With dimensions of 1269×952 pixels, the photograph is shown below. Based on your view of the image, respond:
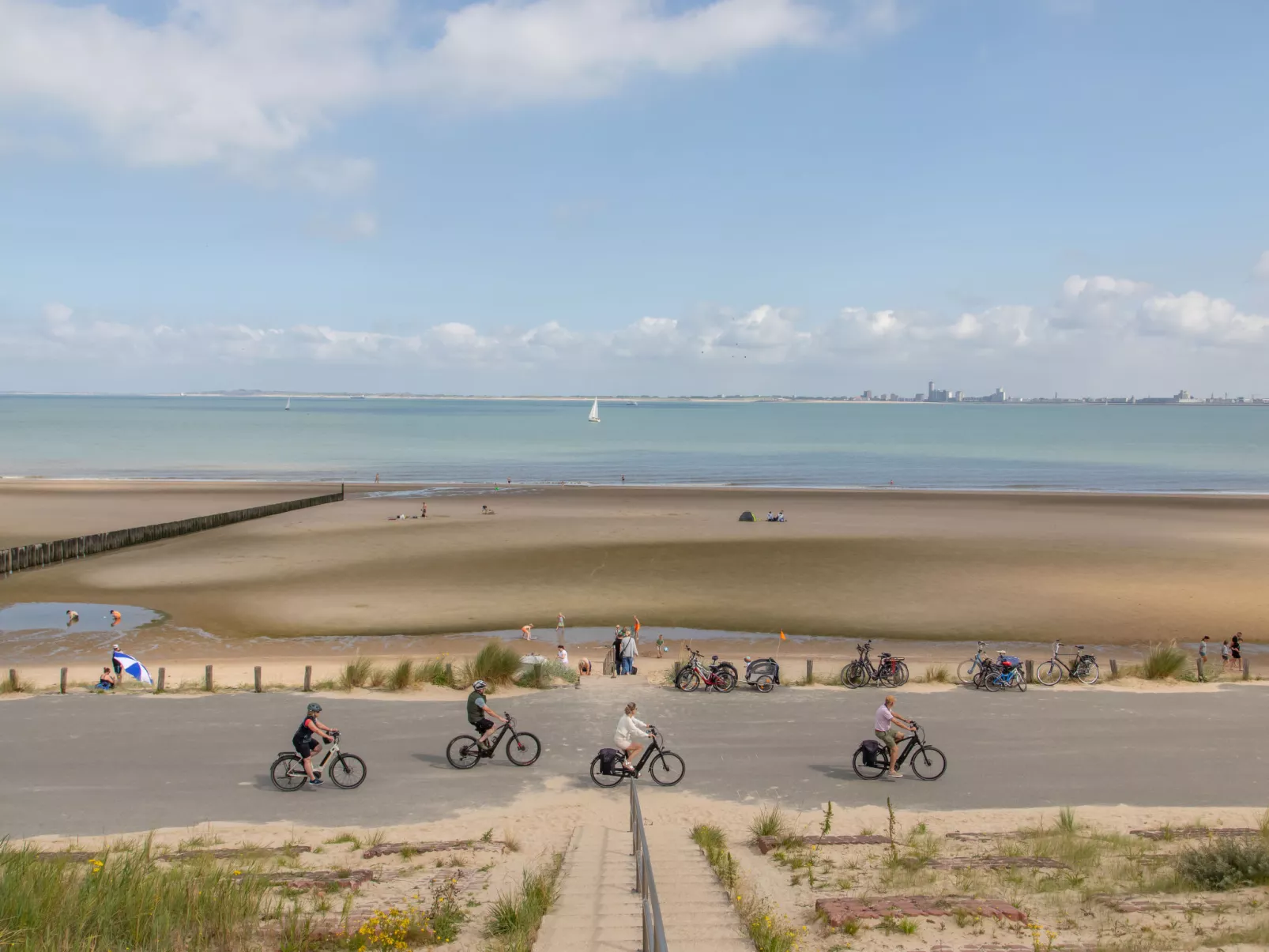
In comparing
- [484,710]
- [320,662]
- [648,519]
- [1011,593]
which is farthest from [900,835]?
[648,519]

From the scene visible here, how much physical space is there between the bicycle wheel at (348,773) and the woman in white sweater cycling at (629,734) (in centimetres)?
434

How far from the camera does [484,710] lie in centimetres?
1653

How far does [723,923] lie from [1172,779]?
1050cm

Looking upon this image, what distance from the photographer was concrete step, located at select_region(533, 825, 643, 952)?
8711mm

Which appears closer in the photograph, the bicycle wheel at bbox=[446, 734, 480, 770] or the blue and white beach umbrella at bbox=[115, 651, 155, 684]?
the bicycle wheel at bbox=[446, 734, 480, 770]

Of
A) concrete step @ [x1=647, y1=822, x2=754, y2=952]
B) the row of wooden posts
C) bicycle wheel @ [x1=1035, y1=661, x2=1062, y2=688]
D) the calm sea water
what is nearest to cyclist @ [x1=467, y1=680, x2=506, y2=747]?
concrete step @ [x1=647, y1=822, x2=754, y2=952]

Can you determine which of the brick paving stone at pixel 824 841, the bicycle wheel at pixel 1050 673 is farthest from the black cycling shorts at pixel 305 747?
the bicycle wheel at pixel 1050 673

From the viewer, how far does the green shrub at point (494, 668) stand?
2231 cm

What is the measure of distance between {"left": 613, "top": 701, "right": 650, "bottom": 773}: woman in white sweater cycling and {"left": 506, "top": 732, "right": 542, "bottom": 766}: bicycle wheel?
1.97 m

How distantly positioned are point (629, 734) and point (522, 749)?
2.44 metres

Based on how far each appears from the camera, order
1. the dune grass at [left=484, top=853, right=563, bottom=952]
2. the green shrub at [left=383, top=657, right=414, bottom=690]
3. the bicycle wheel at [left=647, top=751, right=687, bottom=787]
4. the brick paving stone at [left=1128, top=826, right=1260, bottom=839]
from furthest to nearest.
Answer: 1. the green shrub at [left=383, top=657, right=414, bottom=690]
2. the bicycle wheel at [left=647, top=751, right=687, bottom=787]
3. the brick paving stone at [left=1128, top=826, right=1260, bottom=839]
4. the dune grass at [left=484, top=853, right=563, bottom=952]

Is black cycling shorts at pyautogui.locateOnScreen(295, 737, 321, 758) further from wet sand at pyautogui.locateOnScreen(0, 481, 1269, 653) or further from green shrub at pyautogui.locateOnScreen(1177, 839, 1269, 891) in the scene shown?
wet sand at pyautogui.locateOnScreen(0, 481, 1269, 653)

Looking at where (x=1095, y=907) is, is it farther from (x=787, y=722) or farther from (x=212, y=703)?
(x=212, y=703)

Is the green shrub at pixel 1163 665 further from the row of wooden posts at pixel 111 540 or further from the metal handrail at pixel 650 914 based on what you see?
the row of wooden posts at pixel 111 540
